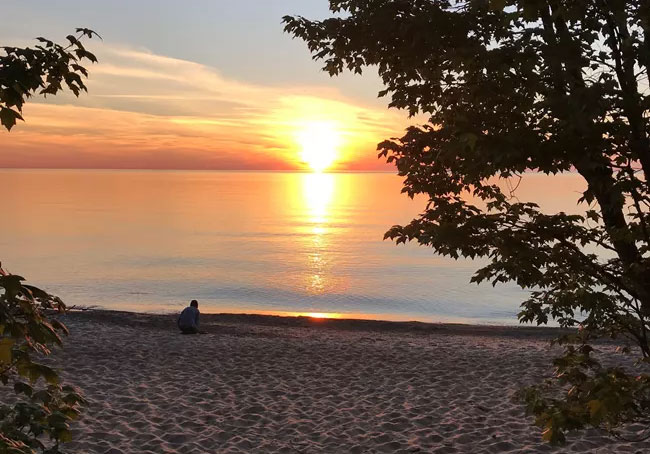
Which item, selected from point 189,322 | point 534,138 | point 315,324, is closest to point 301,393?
point 189,322

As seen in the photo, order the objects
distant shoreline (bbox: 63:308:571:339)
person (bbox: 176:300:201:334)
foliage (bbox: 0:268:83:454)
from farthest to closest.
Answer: distant shoreline (bbox: 63:308:571:339)
person (bbox: 176:300:201:334)
foliage (bbox: 0:268:83:454)

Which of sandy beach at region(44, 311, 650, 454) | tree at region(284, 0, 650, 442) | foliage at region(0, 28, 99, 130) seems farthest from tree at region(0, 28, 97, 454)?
sandy beach at region(44, 311, 650, 454)

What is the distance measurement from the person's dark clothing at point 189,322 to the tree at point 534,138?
51.5 ft

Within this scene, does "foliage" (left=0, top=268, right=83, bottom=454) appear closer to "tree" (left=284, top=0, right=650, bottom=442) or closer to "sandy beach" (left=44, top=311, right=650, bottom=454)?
"tree" (left=284, top=0, right=650, bottom=442)

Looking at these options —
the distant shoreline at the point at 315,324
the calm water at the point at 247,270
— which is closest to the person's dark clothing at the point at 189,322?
the distant shoreline at the point at 315,324

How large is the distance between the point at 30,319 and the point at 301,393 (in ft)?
35.1

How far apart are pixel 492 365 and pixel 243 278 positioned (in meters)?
34.5

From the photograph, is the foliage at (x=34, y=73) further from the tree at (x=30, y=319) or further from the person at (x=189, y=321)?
the person at (x=189, y=321)

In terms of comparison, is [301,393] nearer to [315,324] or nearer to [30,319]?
[30,319]

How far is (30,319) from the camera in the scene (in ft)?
9.94

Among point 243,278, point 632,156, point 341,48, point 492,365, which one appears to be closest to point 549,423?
point 632,156

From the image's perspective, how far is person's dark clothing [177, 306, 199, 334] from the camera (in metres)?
20.3

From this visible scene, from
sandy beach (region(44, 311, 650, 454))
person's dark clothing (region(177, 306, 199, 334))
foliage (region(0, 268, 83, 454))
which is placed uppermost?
foliage (region(0, 268, 83, 454))

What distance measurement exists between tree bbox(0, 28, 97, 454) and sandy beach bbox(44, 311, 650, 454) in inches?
248
